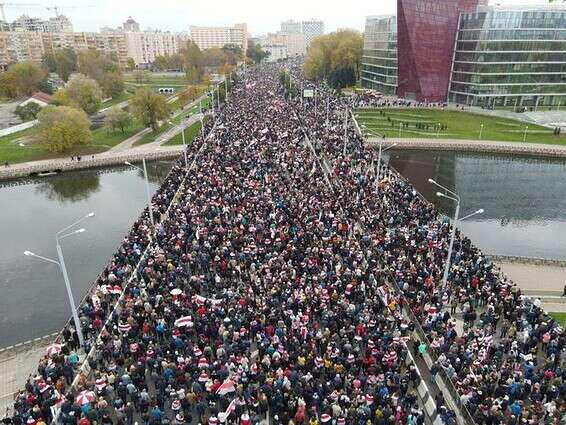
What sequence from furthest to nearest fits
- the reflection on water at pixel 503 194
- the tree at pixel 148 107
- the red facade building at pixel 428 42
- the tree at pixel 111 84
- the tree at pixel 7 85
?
1. the tree at pixel 111 84
2. the tree at pixel 7 85
3. the red facade building at pixel 428 42
4. the tree at pixel 148 107
5. the reflection on water at pixel 503 194

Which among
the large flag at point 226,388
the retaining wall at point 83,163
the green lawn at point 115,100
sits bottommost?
Answer: the retaining wall at point 83,163

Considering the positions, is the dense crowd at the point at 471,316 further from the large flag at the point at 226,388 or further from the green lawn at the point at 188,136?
the green lawn at the point at 188,136

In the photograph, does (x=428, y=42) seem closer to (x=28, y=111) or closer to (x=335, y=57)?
(x=335, y=57)

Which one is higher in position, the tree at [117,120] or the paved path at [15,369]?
the tree at [117,120]

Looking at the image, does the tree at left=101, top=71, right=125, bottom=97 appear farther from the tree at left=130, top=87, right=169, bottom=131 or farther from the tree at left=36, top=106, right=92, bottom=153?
the tree at left=36, top=106, right=92, bottom=153

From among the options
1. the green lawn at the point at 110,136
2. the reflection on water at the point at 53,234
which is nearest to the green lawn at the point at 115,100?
the green lawn at the point at 110,136

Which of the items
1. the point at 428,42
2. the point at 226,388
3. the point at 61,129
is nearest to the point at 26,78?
the point at 61,129
